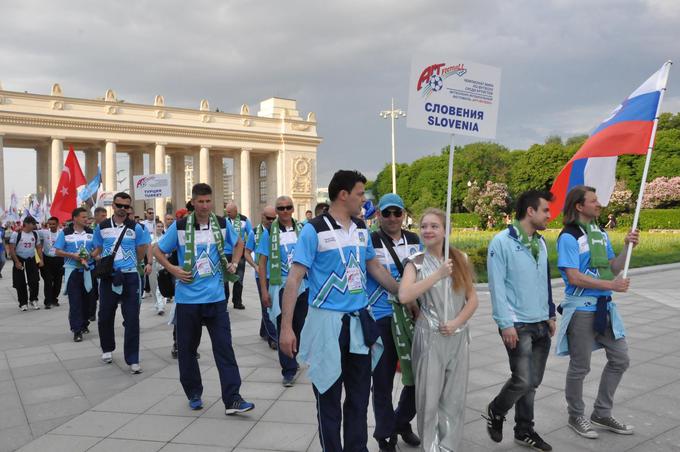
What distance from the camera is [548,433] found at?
14.6ft

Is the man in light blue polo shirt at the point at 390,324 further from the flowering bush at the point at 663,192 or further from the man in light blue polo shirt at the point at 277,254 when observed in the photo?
the flowering bush at the point at 663,192

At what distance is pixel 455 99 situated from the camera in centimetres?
392

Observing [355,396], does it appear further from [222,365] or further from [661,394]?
[661,394]

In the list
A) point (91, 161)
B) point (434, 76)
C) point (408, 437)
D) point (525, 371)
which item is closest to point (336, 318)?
point (408, 437)

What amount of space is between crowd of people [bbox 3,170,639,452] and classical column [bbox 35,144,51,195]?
49.4m

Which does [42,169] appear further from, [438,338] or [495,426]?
[438,338]

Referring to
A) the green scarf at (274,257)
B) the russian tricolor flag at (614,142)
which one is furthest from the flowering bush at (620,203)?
the green scarf at (274,257)

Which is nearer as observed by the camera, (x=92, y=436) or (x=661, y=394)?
(x=92, y=436)

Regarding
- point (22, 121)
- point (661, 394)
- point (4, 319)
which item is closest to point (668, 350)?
point (661, 394)

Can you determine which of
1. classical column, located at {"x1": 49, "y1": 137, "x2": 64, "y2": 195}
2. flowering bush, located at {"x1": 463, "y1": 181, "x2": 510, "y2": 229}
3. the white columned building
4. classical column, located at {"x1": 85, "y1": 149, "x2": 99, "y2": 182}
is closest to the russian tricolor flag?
the white columned building

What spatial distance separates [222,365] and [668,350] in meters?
5.60

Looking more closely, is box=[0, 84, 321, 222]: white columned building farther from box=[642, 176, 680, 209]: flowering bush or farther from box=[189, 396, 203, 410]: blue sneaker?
box=[189, 396, 203, 410]: blue sneaker

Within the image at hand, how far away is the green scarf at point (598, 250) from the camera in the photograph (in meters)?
4.38

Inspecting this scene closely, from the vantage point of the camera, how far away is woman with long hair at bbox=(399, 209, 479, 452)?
3574 mm
